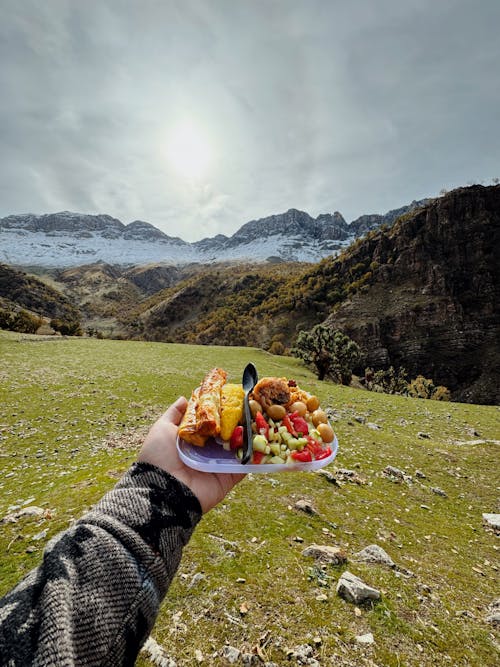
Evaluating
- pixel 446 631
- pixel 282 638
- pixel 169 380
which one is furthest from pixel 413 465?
pixel 169 380

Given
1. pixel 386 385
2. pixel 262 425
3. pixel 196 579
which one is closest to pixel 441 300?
pixel 386 385

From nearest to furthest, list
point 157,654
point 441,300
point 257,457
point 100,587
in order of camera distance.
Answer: point 100,587 → point 157,654 → point 257,457 → point 441,300

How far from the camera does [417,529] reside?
7.11 m

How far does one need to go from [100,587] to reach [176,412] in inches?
113

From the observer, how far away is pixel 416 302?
100m

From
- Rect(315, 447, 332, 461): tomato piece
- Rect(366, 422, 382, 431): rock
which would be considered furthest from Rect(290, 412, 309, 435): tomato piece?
Rect(366, 422, 382, 431): rock

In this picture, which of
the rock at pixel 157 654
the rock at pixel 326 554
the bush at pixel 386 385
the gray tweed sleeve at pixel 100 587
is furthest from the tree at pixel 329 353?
the gray tweed sleeve at pixel 100 587

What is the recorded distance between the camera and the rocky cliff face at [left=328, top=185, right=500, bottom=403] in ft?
293

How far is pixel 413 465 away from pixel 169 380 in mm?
15934

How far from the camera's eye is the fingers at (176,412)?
16.1 ft

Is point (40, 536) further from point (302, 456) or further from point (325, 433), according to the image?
point (325, 433)

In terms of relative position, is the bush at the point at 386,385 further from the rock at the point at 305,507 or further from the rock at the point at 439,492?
the rock at the point at 305,507

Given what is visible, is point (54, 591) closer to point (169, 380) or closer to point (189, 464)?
point (189, 464)

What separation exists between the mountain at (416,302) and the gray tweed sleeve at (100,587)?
9114cm
